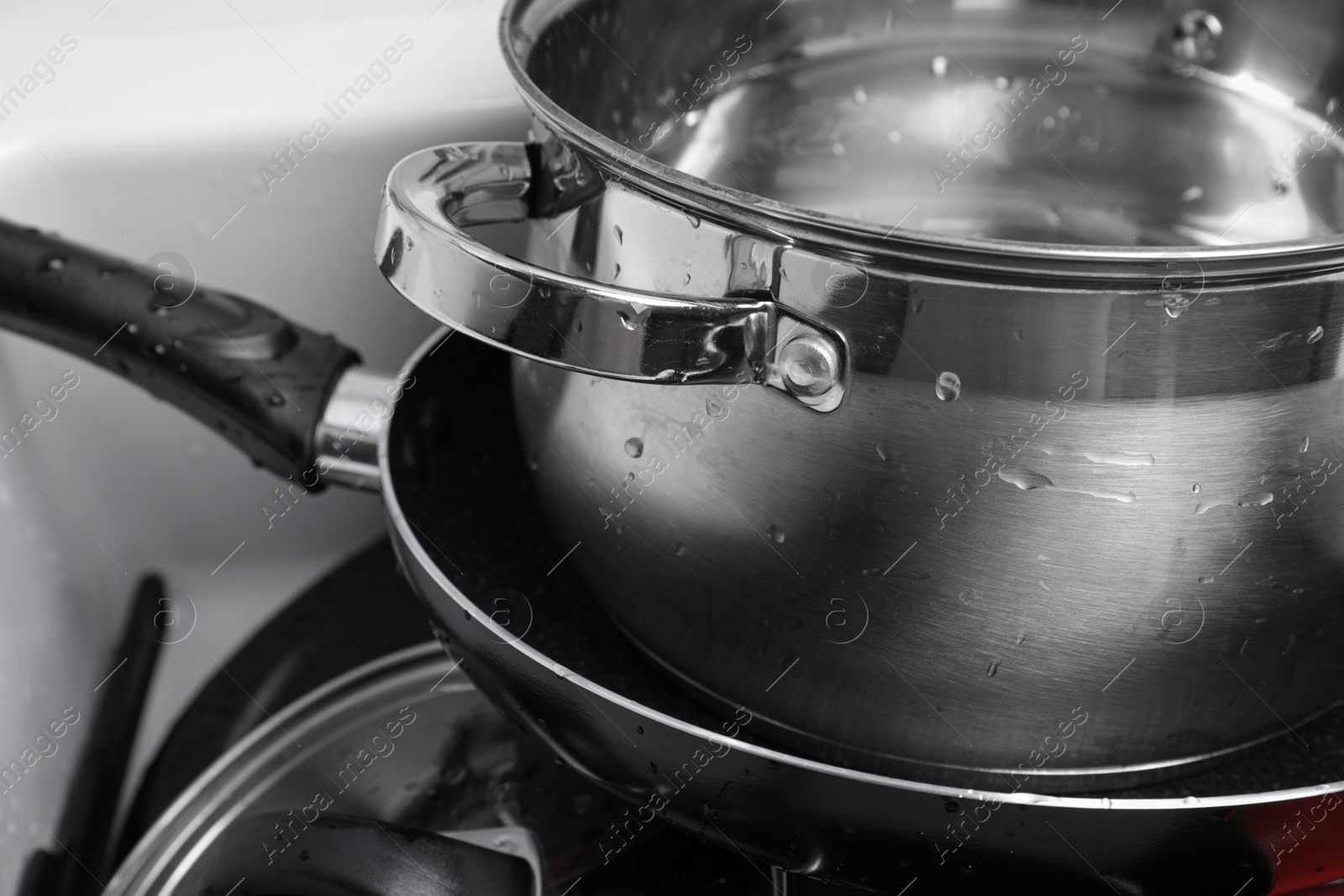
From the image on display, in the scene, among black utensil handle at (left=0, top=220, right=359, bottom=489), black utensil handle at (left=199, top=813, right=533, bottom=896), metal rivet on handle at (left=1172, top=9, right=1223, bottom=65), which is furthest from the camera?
metal rivet on handle at (left=1172, top=9, right=1223, bottom=65)

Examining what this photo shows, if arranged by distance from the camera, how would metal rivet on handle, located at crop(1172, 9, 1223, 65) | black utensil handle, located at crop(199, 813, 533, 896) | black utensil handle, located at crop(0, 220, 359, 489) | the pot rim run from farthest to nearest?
1. metal rivet on handle, located at crop(1172, 9, 1223, 65)
2. black utensil handle, located at crop(0, 220, 359, 489)
3. black utensil handle, located at crop(199, 813, 533, 896)
4. the pot rim

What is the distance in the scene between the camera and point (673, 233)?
0.34 meters

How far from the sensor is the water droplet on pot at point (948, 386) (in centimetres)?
33

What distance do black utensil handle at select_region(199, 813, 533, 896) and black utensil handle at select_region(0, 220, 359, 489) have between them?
0.59 ft

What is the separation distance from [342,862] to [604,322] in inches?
9.8

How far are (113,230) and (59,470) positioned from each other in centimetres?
14

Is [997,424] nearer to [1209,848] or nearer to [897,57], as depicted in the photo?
[1209,848]

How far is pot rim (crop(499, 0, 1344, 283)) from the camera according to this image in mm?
287

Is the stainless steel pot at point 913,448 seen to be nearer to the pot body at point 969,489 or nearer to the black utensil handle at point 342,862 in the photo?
the pot body at point 969,489

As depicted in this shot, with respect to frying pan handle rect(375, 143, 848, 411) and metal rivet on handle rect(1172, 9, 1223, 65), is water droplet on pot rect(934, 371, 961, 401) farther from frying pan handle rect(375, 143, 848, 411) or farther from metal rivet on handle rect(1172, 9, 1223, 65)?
metal rivet on handle rect(1172, 9, 1223, 65)

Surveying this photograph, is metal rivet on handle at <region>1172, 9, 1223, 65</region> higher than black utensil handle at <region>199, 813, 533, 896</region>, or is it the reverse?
metal rivet on handle at <region>1172, 9, 1223, 65</region>

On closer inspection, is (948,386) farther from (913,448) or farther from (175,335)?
(175,335)

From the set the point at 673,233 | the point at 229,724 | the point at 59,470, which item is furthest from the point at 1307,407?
the point at 59,470

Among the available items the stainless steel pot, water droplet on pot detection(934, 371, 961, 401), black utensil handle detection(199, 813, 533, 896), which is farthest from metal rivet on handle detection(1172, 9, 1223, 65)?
black utensil handle detection(199, 813, 533, 896)
